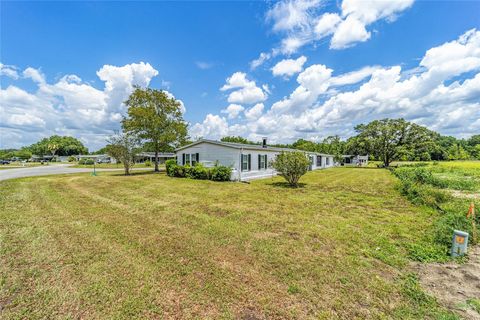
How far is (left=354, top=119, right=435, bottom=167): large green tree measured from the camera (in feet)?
112

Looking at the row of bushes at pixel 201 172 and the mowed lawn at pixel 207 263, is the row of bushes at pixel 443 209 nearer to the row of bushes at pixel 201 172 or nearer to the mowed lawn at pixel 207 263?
the mowed lawn at pixel 207 263

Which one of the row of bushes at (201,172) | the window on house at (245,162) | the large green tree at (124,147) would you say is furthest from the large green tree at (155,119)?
the window on house at (245,162)

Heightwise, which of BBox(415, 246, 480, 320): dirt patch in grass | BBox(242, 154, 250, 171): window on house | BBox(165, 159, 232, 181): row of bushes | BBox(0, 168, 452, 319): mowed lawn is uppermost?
BBox(242, 154, 250, 171): window on house

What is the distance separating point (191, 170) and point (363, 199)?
1166cm

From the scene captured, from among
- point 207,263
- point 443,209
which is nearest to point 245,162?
point 443,209

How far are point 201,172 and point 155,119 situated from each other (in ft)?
30.7

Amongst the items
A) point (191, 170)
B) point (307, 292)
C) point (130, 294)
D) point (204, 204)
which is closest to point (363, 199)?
point (204, 204)

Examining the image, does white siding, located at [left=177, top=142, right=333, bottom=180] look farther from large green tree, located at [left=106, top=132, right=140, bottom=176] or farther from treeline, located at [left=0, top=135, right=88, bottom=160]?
treeline, located at [left=0, top=135, right=88, bottom=160]

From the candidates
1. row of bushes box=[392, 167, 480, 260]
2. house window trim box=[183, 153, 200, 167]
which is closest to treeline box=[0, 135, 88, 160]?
house window trim box=[183, 153, 200, 167]

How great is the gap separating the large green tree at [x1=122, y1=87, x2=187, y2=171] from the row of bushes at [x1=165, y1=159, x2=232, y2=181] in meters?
5.00

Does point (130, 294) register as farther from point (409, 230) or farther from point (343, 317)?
point (409, 230)

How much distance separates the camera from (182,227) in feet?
17.5

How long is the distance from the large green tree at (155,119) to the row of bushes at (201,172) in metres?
5.00

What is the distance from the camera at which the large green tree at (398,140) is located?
34.0 m
